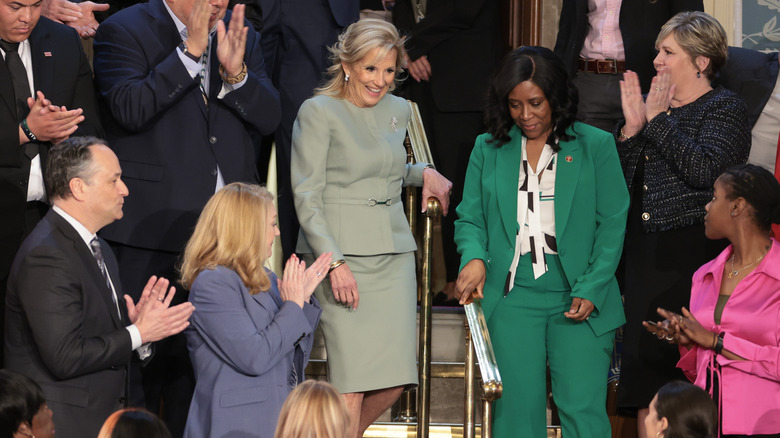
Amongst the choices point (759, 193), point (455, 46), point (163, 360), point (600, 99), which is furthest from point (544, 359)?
point (455, 46)

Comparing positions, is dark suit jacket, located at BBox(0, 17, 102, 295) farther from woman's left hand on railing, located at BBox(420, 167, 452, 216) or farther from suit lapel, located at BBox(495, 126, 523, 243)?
suit lapel, located at BBox(495, 126, 523, 243)

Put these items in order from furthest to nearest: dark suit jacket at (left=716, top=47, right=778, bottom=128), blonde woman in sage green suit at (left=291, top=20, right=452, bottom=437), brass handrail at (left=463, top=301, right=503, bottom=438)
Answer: dark suit jacket at (left=716, top=47, right=778, bottom=128) → blonde woman in sage green suit at (left=291, top=20, right=452, bottom=437) → brass handrail at (left=463, top=301, right=503, bottom=438)

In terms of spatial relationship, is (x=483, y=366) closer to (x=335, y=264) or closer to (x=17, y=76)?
(x=335, y=264)

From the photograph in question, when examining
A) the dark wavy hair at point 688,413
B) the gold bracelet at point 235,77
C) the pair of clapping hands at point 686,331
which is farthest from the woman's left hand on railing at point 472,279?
the gold bracelet at point 235,77

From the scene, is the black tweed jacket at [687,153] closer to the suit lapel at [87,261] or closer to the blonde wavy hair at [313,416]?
the blonde wavy hair at [313,416]

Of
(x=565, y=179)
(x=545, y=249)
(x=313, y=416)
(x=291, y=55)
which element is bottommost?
(x=313, y=416)

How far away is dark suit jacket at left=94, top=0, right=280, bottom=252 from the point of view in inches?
172

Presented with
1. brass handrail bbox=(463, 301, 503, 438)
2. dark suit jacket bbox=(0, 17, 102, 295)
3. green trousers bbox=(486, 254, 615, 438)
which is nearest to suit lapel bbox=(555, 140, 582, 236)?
green trousers bbox=(486, 254, 615, 438)

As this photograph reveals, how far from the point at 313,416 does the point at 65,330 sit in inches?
41.3

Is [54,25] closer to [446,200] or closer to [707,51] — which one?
[446,200]

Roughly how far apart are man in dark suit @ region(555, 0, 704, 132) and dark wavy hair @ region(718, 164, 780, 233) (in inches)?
56.4

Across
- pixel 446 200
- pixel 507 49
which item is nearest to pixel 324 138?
pixel 446 200

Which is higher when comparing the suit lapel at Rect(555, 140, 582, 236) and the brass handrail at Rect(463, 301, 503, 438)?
the suit lapel at Rect(555, 140, 582, 236)

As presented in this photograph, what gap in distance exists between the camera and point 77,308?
357 centimetres
